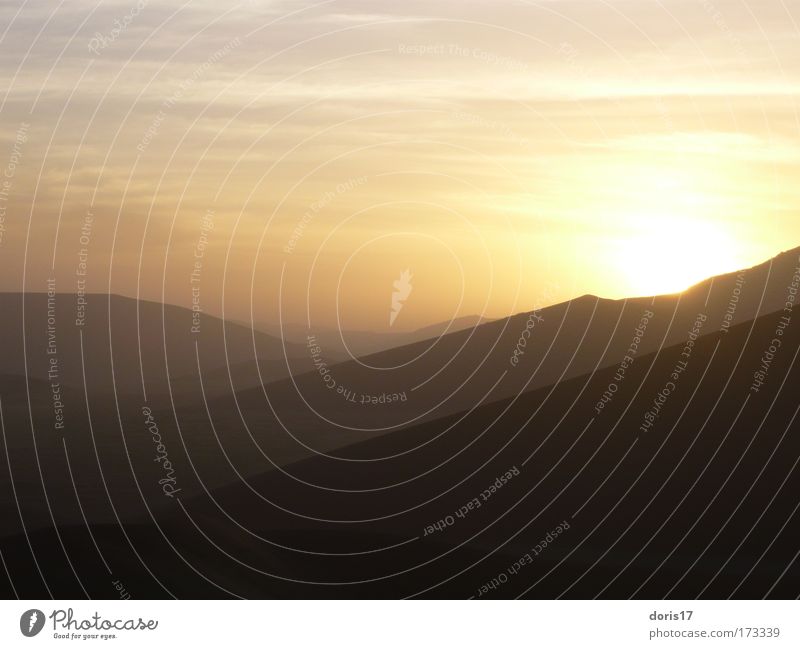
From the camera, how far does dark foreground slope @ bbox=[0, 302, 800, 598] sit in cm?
2247

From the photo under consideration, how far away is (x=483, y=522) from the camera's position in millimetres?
25953

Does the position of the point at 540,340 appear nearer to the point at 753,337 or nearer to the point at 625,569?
the point at 753,337

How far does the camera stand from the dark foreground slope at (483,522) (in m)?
22.5

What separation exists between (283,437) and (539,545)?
21.8 ft
